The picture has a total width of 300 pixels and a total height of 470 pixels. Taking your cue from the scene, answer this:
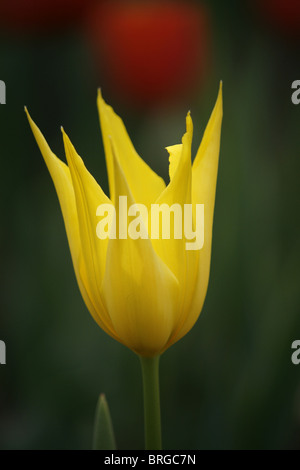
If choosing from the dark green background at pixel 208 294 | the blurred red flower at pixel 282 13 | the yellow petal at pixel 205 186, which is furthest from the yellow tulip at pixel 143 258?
the blurred red flower at pixel 282 13

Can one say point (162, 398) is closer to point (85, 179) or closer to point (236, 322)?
point (236, 322)

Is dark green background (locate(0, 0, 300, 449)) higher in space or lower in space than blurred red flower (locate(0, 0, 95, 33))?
lower

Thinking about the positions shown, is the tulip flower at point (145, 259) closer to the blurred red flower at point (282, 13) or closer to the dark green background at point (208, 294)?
the dark green background at point (208, 294)

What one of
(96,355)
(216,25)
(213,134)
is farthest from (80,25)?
(213,134)

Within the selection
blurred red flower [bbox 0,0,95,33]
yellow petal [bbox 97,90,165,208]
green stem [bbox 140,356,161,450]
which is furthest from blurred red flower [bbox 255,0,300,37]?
green stem [bbox 140,356,161,450]

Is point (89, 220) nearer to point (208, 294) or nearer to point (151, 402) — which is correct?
point (151, 402)

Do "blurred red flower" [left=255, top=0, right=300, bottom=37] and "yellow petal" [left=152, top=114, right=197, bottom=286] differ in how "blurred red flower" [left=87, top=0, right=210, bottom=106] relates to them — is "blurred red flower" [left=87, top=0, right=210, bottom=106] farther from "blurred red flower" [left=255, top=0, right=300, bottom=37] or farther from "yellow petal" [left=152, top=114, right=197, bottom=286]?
"yellow petal" [left=152, top=114, right=197, bottom=286]
